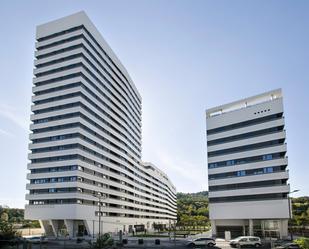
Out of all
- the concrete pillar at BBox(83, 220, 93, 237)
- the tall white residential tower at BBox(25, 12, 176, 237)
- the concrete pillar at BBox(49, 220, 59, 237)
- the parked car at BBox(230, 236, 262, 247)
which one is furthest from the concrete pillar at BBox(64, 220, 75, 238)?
the parked car at BBox(230, 236, 262, 247)

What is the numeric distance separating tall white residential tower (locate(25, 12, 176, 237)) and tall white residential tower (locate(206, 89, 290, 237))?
3374 centimetres

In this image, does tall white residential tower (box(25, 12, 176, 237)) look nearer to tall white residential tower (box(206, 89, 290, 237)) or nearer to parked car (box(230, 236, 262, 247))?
tall white residential tower (box(206, 89, 290, 237))

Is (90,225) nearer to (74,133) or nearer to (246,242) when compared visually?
(74,133)

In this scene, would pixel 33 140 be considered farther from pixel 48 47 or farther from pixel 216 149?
pixel 216 149

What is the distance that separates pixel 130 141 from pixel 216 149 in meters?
57.9

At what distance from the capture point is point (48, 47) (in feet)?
347

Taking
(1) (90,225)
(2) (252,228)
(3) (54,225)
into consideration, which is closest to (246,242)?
(2) (252,228)

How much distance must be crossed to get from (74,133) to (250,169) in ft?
149

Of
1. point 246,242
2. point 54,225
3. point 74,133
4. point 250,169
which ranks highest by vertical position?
point 74,133

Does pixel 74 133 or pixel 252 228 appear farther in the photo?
pixel 74 133

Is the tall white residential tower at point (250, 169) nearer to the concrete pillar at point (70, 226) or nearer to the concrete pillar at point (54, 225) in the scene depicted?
the concrete pillar at point (70, 226)

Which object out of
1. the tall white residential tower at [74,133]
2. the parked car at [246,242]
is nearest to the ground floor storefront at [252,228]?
the parked car at [246,242]

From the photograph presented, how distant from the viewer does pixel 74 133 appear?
313ft

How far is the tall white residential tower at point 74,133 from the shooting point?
9425 centimetres
